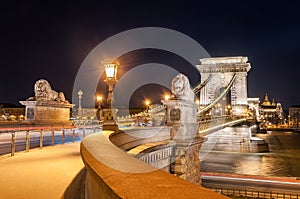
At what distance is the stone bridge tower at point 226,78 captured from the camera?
182 feet

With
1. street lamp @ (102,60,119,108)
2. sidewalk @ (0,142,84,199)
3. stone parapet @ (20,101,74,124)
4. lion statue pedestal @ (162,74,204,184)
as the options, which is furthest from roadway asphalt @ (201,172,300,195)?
sidewalk @ (0,142,84,199)

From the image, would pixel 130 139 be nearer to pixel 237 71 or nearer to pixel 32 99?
pixel 32 99

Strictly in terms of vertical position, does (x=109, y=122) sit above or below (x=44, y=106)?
below

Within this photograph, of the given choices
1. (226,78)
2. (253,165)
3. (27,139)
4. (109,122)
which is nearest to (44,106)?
(27,139)

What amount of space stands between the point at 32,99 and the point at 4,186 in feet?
43.2

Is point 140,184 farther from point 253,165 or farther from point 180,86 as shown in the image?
point 253,165

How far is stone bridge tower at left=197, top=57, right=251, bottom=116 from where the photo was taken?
5556cm

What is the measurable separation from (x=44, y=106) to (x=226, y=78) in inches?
1788

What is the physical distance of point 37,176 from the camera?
529cm

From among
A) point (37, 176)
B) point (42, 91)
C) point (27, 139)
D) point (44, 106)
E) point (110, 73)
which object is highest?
point (42, 91)

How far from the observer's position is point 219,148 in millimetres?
32969

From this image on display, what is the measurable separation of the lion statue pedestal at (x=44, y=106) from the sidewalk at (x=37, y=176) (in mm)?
9104

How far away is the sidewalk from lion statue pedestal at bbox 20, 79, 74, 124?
9104 millimetres

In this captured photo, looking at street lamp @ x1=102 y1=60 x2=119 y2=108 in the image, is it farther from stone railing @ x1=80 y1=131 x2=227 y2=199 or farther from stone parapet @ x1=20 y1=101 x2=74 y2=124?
stone parapet @ x1=20 y1=101 x2=74 y2=124
